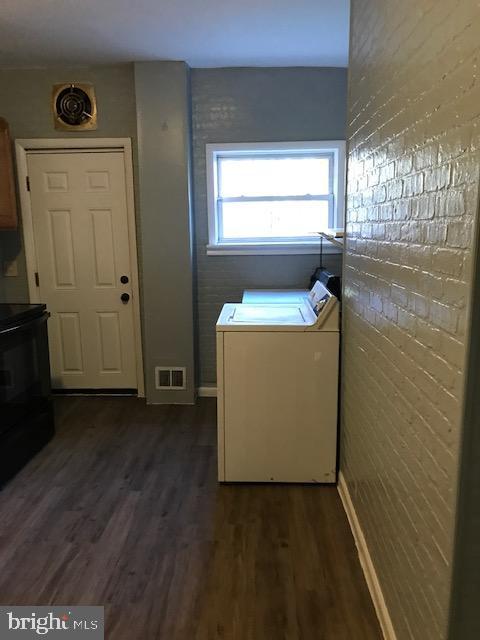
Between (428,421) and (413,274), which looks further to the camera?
(413,274)

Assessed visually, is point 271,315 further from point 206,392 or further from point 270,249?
point 206,392

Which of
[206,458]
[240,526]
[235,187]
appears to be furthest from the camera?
[235,187]

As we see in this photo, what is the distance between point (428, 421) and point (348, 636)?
92 cm

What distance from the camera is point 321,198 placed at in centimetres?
382

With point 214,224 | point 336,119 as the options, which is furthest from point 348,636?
point 336,119

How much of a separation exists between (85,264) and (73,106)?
46.8 inches

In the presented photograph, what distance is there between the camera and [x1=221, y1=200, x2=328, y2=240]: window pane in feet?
12.7

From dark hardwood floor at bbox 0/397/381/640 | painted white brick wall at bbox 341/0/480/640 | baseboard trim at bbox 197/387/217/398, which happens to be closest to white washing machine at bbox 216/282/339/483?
dark hardwood floor at bbox 0/397/381/640

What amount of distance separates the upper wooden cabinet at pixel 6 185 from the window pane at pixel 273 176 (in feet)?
5.04

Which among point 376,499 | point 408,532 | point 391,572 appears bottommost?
point 391,572

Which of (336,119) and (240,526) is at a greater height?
(336,119)

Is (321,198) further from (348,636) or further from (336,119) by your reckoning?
(348,636)

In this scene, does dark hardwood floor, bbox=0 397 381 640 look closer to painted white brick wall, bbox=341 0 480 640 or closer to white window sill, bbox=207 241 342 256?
painted white brick wall, bbox=341 0 480 640

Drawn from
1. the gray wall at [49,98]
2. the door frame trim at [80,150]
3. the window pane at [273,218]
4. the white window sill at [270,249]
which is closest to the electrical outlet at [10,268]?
the door frame trim at [80,150]
